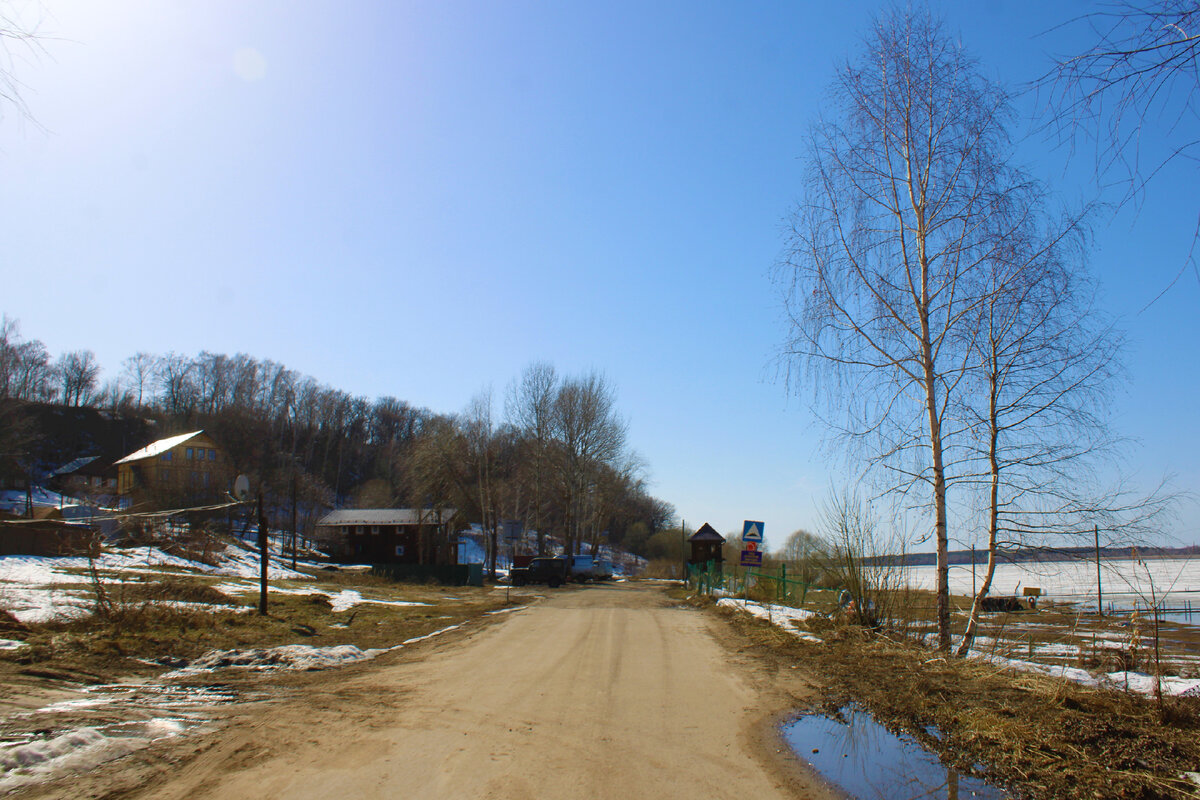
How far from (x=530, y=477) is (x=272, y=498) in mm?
36137

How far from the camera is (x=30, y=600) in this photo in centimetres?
1358

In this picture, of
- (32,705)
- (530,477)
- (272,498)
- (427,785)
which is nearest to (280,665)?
(32,705)

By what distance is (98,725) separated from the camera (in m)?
6.41

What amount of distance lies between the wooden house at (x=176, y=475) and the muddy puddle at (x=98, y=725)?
126 feet

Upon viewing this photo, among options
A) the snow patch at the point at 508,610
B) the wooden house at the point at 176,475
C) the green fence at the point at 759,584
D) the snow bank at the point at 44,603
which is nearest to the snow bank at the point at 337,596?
the snow patch at the point at 508,610

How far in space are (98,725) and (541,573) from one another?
37721 mm

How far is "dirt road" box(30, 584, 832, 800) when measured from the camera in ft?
16.8

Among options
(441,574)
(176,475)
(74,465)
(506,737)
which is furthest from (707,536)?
(74,465)

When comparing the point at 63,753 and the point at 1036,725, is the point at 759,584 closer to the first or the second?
the point at 1036,725

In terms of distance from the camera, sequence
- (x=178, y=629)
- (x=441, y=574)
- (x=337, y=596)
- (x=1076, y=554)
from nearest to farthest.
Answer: (x=1076, y=554)
(x=178, y=629)
(x=337, y=596)
(x=441, y=574)

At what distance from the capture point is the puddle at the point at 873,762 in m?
5.26

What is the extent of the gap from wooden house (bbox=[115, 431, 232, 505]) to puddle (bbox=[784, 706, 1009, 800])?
4389cm

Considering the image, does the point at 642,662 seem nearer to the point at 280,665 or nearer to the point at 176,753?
the point at 280,665

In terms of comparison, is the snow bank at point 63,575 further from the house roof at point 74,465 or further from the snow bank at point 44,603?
the house roof at point 74,465
